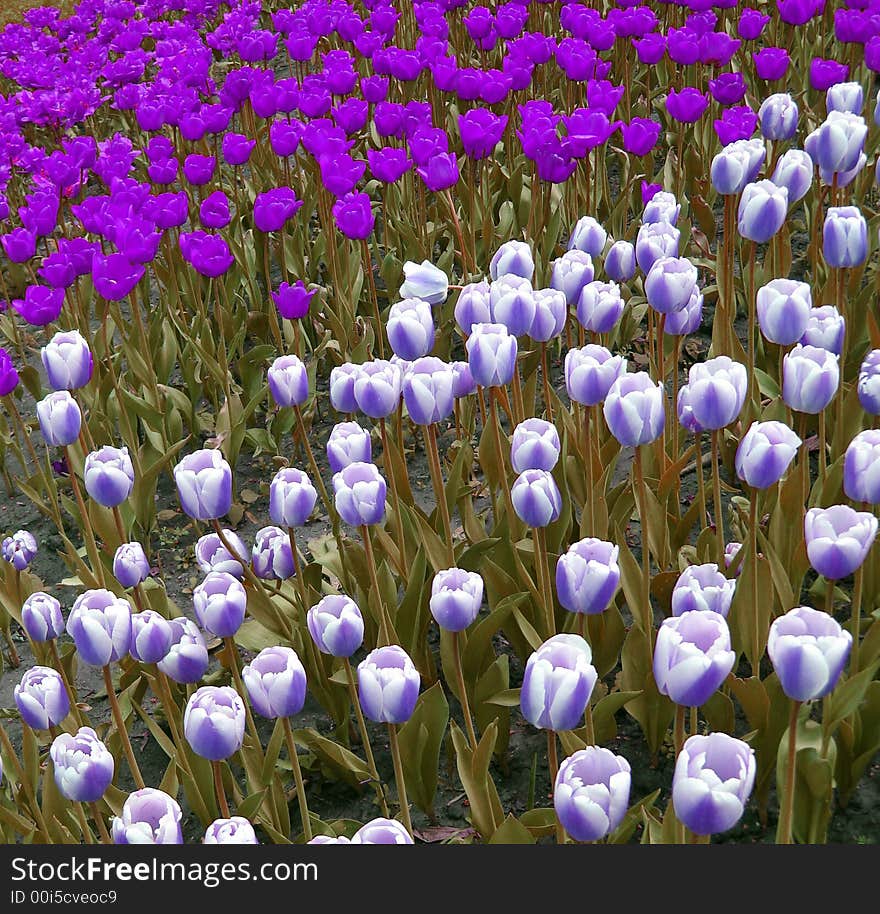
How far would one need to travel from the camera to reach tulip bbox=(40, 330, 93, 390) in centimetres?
269

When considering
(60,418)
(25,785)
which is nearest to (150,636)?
(25,785)

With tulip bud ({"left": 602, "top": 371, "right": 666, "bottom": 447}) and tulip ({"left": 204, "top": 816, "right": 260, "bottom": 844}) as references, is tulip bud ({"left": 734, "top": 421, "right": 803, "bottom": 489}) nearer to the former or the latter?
tulip bud ({"left": 602, "top": 371, "right": 666, "bottom": 447})

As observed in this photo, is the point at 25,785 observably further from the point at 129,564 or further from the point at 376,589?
the point at 376,589

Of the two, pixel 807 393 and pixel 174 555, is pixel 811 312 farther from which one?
pixel 174 555

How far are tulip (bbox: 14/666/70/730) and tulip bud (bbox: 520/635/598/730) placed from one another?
34.4 inches

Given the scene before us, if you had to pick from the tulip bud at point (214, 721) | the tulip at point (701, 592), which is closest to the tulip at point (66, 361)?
the tulip bud at point (214, 721)

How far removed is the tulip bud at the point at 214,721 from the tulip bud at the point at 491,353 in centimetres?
83

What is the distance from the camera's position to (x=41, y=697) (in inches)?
76.8

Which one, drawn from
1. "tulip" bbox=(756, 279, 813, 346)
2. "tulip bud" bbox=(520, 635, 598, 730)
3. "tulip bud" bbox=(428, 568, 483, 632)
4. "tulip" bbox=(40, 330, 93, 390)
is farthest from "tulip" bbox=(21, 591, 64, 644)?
"tulip" bbox=(756, 279, 813, 346)

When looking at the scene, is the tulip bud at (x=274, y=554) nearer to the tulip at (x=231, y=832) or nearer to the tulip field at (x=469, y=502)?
the tulip field at (x=469, y=502)

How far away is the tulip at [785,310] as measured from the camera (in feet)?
7.27

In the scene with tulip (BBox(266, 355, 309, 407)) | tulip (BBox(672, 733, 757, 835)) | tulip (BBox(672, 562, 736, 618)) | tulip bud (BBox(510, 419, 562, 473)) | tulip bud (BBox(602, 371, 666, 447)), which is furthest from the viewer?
tulip (BBox(266, 355, 309, 407))

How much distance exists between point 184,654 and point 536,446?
0.77 meters

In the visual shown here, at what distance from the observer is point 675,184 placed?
4465mm
